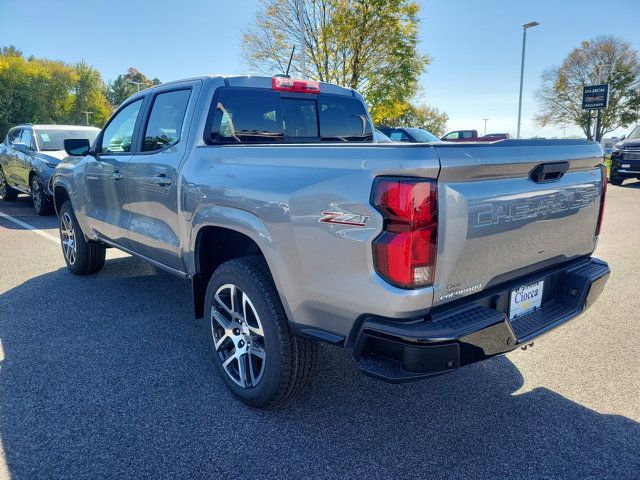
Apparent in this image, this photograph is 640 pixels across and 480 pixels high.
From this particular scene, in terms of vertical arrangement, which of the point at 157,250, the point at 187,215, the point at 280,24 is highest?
the point at 280,24

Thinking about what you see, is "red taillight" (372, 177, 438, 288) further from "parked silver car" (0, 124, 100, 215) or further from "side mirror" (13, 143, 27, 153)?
"side mirror" (13, 143, 27, 153)

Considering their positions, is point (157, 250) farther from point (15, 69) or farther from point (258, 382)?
point (15, 69)

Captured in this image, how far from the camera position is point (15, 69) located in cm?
4500

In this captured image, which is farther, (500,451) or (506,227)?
(500,451)

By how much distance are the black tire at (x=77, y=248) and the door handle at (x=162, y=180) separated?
6.98ft

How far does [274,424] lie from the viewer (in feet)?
8.41

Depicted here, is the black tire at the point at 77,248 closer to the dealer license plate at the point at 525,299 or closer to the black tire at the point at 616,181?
the dealer license plate at the point at 525,299

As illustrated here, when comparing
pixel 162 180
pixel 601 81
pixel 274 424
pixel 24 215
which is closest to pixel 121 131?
pixel 162 180

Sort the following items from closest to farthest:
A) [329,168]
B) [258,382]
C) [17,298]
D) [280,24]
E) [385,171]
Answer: [385,171]
[329,168]
[258,382]
[17,298]
[280,24]

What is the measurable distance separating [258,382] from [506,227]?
1546 mm

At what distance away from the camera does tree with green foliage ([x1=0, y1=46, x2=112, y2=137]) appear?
43.6 meters

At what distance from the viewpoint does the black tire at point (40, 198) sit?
9352 millimetres

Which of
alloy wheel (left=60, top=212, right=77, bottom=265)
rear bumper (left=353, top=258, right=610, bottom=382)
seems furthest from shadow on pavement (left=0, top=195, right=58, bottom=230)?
rear bumper (left=353, top=258, right=610, bottom=382)

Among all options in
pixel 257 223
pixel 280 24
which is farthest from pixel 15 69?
pixel 257 223
